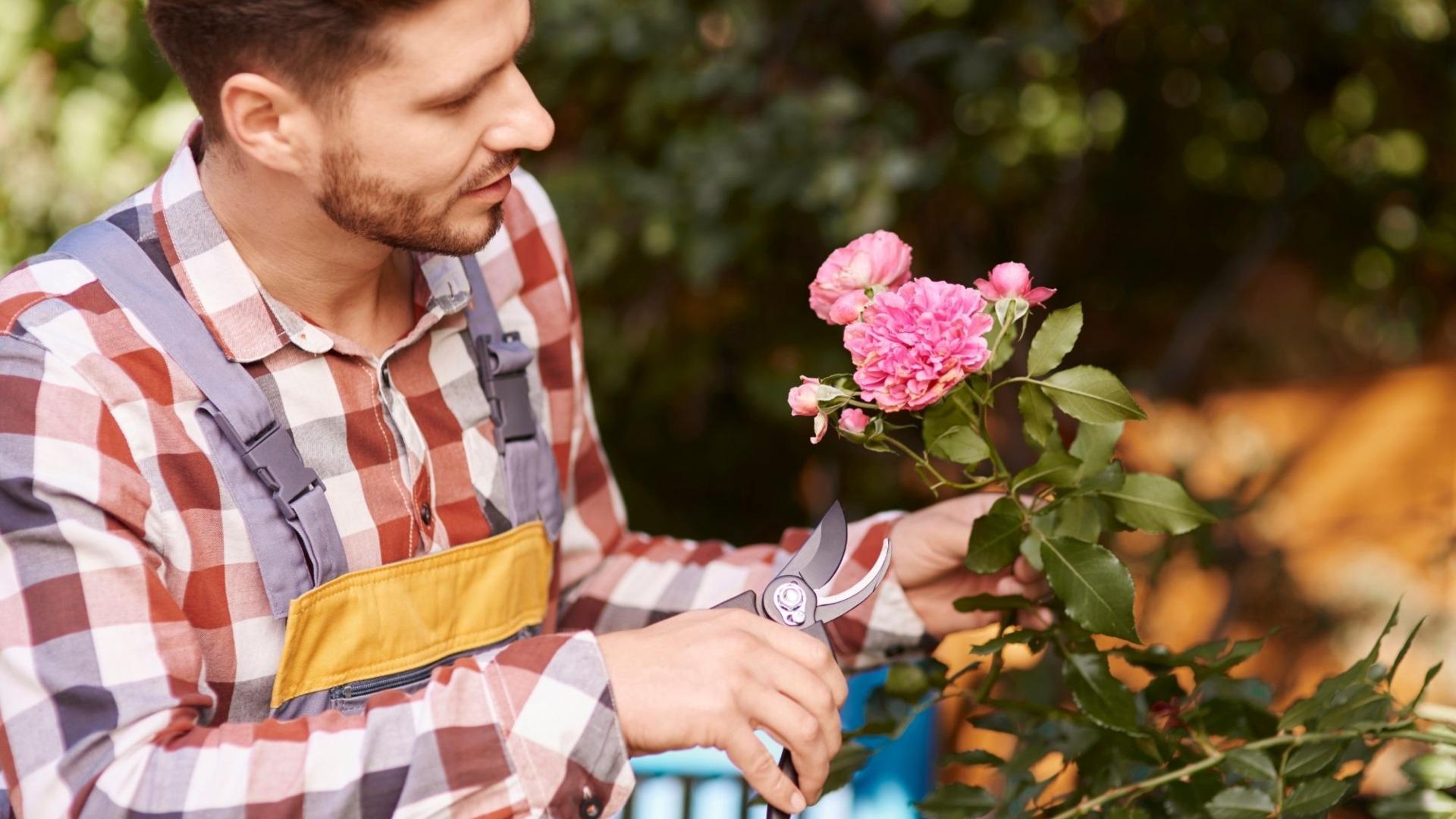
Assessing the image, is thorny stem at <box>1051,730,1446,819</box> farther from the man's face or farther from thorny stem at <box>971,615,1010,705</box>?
the man's face

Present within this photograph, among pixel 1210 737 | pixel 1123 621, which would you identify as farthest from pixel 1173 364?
pixel 1123 621

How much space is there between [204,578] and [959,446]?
536mm

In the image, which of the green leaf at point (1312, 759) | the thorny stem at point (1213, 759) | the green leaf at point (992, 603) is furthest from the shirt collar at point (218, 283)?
the green leaf at point (1312, 759)

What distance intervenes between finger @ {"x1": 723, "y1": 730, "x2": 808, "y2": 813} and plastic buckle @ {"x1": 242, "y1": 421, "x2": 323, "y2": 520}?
0.37 metres

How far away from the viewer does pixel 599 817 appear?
0.87m

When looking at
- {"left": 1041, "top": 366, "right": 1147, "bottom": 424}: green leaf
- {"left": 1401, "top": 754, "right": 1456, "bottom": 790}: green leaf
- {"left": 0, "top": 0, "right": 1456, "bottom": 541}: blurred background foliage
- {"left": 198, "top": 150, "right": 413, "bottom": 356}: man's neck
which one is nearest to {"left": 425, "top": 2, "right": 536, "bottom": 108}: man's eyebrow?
{"left": 198, "top": 150, "right": 413, "bottom": 356}: man's neck

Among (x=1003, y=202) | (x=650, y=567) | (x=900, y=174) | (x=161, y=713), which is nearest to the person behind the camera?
(x=161, y=713)

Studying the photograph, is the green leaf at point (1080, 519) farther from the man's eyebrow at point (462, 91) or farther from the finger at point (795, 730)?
the man's eyebrow at point (462, 91)

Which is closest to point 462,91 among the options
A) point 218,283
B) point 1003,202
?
point 218,283

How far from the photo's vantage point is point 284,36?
3.05 ft

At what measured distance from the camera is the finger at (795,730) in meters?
0.84

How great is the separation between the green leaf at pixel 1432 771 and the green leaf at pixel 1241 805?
0.12m

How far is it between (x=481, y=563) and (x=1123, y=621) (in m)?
0.52

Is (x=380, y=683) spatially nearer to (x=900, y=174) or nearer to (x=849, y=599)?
(x=849, y=599)
